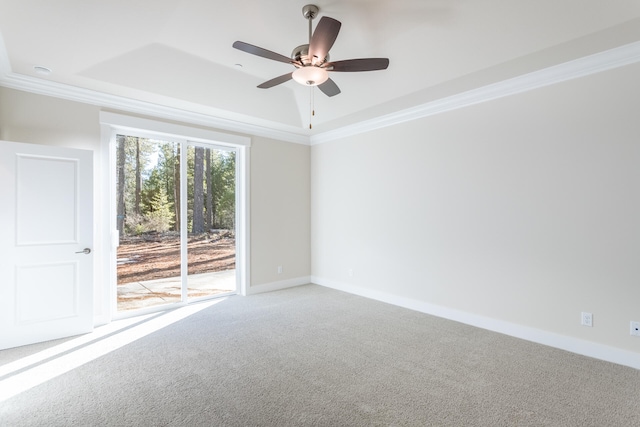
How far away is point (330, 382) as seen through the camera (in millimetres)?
2475

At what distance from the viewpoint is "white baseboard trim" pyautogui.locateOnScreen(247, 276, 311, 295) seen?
5121 mm

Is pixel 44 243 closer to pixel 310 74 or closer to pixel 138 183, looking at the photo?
pixel 138 183

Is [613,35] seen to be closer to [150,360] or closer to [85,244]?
[150,360]

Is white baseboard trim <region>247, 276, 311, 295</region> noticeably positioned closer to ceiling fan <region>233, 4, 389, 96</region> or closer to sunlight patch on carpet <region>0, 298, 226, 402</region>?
sunlight patch on carpet <region>0, 298, 226, 402</region>

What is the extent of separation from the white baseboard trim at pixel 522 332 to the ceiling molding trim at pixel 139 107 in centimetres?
296

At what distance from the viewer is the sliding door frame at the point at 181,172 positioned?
3773 mm

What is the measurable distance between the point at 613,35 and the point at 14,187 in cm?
547

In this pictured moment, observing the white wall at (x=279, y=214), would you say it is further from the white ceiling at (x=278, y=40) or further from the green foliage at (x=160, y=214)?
the white ceiling at (x=278, y=40)

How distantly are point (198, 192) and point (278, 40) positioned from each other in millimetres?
2499

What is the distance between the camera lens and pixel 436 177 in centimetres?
411

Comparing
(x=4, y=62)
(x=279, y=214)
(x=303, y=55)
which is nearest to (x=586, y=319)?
(x=303, y=55)

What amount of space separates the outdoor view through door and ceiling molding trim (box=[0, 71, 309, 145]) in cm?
36

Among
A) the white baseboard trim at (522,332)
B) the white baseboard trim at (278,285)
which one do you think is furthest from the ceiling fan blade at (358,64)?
the white baseboard trim at (278,285)

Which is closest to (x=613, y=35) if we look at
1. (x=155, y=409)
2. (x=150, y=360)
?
(x=155, y=409)
